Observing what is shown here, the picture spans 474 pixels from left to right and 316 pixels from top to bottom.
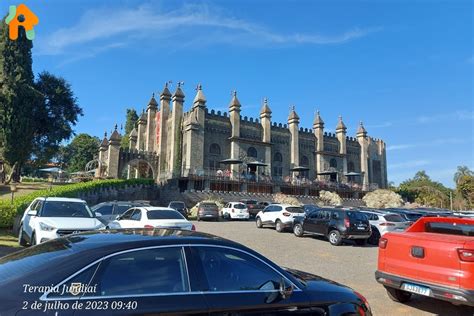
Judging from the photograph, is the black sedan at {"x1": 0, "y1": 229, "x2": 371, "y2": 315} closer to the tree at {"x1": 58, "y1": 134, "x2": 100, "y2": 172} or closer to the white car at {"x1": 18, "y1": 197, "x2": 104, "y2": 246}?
the white car at {"x1": 18, "y1": 197, "x2": 104, "y2": 246}

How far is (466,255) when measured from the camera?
5.92 metres

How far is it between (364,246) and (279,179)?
33596 mm

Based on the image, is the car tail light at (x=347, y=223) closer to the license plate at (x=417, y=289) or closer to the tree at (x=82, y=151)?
the license plate at (x=417, y=289)

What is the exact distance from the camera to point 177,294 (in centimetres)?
323

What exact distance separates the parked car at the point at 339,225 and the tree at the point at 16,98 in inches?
1210

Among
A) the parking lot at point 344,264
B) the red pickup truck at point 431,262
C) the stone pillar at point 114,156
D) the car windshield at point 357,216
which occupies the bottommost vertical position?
the parking lot at point 344,264

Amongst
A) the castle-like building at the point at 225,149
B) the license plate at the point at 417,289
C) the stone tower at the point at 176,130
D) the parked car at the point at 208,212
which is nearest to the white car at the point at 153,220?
the license plate at the point at 417,289

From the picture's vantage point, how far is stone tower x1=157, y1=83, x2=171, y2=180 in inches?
1993

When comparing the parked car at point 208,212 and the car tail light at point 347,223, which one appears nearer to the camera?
the car tail light at point 347,223

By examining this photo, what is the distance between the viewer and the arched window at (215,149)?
49.2 meters

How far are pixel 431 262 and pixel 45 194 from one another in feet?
69.6

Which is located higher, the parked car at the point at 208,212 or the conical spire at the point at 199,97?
the conical spire at the point at 199,97

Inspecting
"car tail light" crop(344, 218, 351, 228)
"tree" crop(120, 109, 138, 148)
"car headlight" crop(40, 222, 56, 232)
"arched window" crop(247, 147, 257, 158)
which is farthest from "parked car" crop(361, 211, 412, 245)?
"tree" crop(120, 109, 138, 148)

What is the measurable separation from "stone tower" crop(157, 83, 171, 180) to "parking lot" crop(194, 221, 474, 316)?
33472mm
